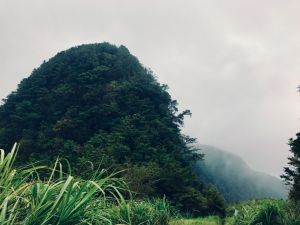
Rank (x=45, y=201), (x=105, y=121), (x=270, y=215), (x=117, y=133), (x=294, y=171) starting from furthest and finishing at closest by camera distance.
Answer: (x=105, y=121), (x=117, y=133), (x=294, y=171), (x=270, y=215), (x=45, y=201)

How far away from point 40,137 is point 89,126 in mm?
5562

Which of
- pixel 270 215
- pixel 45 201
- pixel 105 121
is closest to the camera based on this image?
pixel 45 201

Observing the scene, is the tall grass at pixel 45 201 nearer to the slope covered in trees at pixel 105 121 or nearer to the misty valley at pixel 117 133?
the misty valley at pixel 117 133

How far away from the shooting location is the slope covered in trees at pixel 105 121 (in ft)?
129

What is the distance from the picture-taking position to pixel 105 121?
5300cm

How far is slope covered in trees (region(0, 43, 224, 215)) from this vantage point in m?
39.2

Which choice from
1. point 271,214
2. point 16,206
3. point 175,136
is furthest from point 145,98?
point 16,206

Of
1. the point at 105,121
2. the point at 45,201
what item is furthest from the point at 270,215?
the point at 105,121

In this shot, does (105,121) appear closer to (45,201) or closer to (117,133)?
(117,133)

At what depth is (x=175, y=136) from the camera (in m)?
52.0

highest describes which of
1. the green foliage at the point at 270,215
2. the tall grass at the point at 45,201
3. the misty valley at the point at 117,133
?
the misty valley at the point at 117,133

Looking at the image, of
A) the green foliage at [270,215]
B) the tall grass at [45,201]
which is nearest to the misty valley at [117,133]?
the green foliage at [270,215]

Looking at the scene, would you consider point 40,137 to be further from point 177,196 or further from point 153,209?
point 153,209

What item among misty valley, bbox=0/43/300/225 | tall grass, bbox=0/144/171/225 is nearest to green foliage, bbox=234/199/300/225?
misty valley, bbox=0/43/300/225
